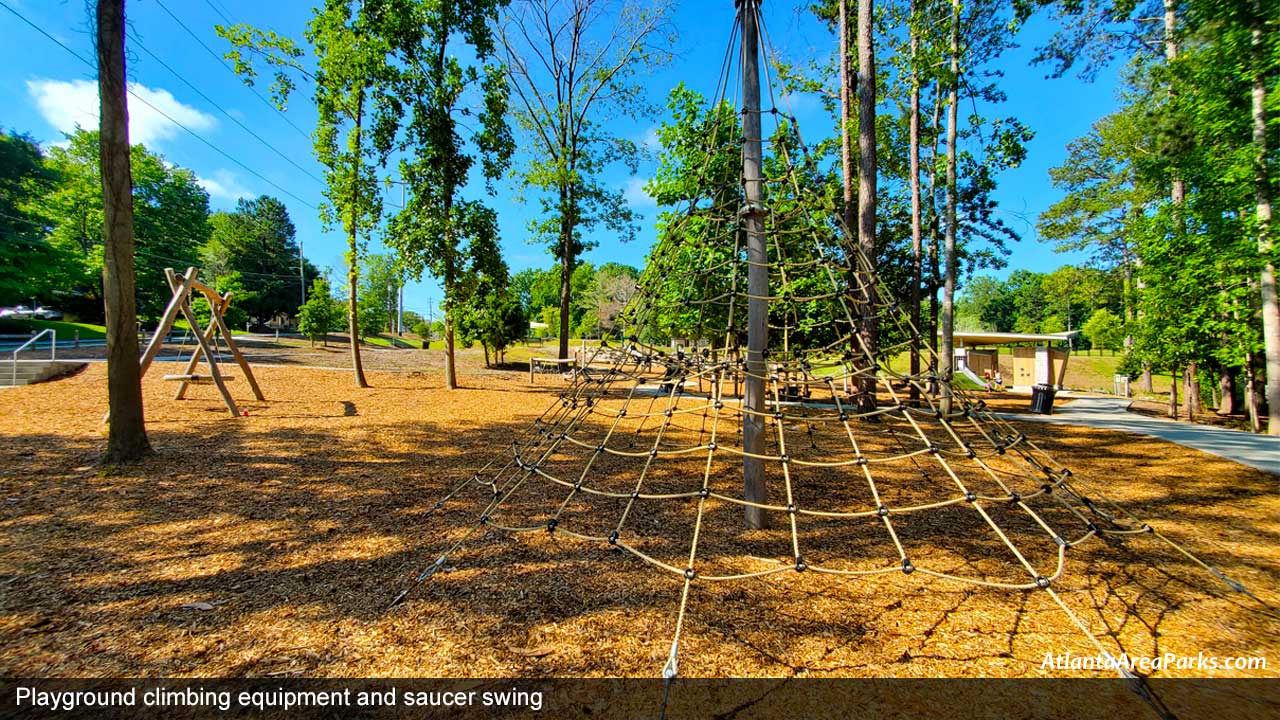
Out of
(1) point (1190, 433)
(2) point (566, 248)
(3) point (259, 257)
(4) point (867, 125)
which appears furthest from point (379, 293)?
(1) point (1190, 433)

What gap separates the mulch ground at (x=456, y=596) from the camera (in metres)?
2.16

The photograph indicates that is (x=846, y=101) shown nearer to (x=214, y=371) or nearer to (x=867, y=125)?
(x=867, y=125)

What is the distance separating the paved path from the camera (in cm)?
640

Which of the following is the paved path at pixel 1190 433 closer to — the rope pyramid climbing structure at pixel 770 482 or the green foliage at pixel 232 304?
the rope pyramid climbing structure at pixel 770 482

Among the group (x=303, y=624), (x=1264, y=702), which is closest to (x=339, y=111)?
(x=303, y=624)

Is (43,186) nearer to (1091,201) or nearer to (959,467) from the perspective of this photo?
(959,467)

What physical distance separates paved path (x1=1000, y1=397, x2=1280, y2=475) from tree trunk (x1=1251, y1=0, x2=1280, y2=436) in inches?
43.4

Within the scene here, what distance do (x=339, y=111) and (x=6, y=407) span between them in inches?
292

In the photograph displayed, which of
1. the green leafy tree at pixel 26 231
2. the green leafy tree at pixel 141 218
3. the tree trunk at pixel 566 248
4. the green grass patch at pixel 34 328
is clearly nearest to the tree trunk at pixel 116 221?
the tree trunk at pixel 566 248

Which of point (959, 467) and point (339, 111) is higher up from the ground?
point (339, 111)

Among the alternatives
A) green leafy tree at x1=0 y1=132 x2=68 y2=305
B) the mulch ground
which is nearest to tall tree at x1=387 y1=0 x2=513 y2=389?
the mulch ground

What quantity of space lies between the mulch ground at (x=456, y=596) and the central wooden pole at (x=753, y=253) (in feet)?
2.49

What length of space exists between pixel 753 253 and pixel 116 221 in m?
6.13

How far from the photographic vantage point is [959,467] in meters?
5.96
